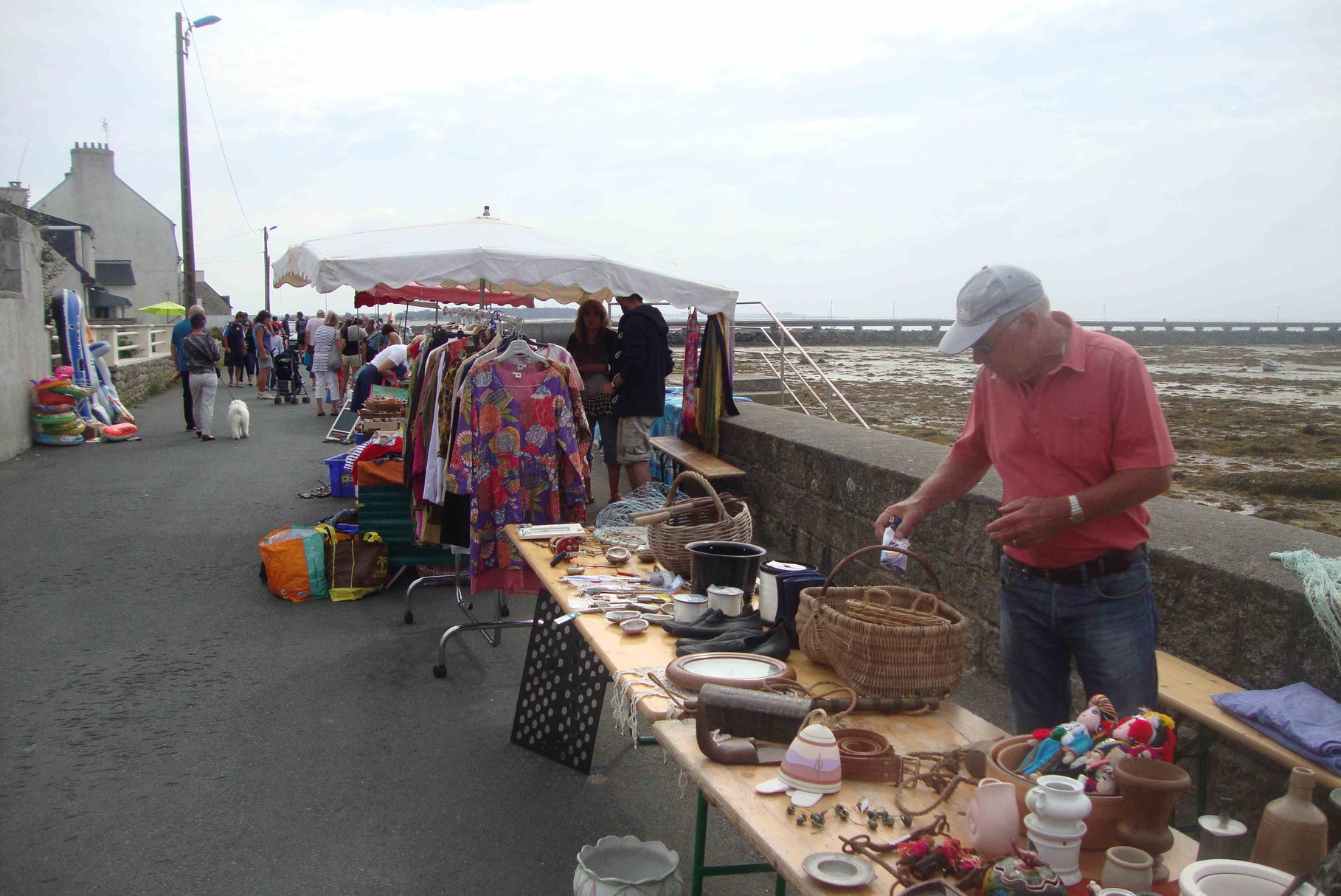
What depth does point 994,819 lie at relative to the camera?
1605mm

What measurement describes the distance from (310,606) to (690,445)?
3.43 meters

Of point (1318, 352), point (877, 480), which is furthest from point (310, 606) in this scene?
point (1318, 352)

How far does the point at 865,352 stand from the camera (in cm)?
6000

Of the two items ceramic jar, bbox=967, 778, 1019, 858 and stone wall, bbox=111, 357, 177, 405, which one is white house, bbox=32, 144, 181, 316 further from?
ceramic jar, bbox=967, 778, 1019, 858

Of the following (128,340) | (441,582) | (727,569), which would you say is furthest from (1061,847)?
(128,340)

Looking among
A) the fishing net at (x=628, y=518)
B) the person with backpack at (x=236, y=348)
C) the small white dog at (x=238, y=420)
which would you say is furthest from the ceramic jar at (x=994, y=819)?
the person with backpack at (x=236, y=348)

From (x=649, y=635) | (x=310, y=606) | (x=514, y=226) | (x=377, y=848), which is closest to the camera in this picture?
(x=649, y=635)

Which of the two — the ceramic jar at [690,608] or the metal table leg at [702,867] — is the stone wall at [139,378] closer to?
the ceramic jar at [690,608]

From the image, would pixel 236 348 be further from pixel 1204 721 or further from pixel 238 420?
pixel 1204 721

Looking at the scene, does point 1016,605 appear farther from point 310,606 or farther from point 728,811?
point 310,606

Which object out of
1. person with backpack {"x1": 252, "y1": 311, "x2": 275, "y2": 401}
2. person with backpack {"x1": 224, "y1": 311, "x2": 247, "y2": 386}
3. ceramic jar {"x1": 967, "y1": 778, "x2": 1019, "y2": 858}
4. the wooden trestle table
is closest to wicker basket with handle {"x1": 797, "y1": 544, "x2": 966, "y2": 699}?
the wooden trestle table

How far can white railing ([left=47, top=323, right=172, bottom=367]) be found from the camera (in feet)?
→ 50.1

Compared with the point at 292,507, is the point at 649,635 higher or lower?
higher

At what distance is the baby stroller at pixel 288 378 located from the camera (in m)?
20.5
